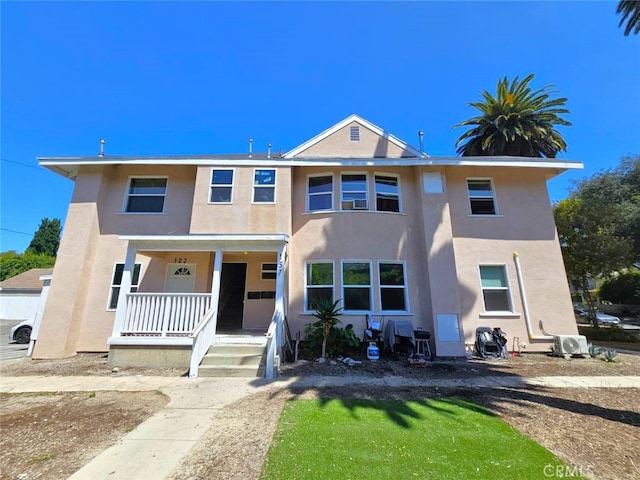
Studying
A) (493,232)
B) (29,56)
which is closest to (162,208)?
(29,56)

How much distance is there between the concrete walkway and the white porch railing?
1.48 m

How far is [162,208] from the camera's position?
11469mm

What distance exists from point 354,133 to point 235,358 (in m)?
9.57

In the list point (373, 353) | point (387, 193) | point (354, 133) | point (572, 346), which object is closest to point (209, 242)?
point (373, 353)

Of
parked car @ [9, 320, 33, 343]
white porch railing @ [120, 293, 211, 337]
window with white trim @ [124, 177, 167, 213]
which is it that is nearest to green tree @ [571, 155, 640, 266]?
white porch railing @ [120, 293, 211, 337]

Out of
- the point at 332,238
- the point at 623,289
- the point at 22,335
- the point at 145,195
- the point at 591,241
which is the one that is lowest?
the point at 22,335

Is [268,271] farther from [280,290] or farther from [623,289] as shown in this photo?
[623,289]

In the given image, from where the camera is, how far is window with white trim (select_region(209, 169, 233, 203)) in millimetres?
10883

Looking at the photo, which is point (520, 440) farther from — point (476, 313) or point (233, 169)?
point (233, 169)

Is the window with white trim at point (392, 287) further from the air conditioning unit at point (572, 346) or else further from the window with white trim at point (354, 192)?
the air conditioning unit at point (572, 346)

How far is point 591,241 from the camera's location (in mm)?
14914

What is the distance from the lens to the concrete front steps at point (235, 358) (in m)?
7.47

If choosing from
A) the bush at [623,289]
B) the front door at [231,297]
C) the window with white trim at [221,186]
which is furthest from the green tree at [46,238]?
the bush at [623,289]

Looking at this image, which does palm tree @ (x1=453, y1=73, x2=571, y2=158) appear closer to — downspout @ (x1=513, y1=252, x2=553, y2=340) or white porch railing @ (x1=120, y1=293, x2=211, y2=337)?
downspout @ (x1=513, y1=252, x2=553, y2=340)
